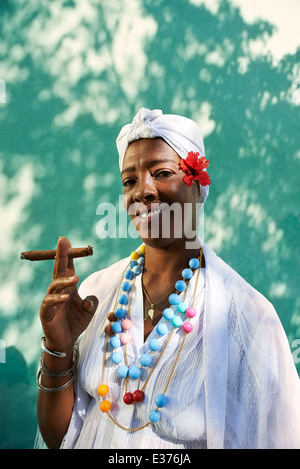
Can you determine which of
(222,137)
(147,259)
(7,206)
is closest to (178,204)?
(147,259)

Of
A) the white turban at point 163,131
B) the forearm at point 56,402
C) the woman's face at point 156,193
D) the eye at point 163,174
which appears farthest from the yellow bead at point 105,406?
the white turban at point 163,131

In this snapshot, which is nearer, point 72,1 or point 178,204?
point 178,204

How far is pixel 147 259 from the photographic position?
6.63 feet

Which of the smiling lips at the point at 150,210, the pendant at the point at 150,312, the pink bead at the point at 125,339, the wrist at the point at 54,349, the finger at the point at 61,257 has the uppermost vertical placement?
the smiling lips at the point at 150,210

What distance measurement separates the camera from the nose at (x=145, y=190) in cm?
174

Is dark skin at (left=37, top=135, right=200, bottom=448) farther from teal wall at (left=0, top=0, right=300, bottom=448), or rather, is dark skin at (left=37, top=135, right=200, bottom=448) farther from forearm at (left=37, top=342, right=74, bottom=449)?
teal wall at (left=0, top=0, right=300, bottom=448)

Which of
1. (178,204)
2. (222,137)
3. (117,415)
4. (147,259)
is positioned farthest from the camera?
(222,137)

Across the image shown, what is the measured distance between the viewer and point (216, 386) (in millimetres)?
1559

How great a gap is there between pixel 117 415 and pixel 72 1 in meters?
3.06

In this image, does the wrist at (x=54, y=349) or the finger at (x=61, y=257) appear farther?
the wrist at (x=54, y=349)

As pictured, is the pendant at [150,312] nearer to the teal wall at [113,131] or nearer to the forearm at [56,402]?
the forearm at [56,402]

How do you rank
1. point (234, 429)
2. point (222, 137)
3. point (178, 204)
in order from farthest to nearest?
point (222, 137) → point (178, 204) → point (234, 429)

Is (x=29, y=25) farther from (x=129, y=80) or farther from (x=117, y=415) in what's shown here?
(x=117, y=415)

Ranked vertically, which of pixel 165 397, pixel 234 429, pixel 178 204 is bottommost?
pixel 234 429
